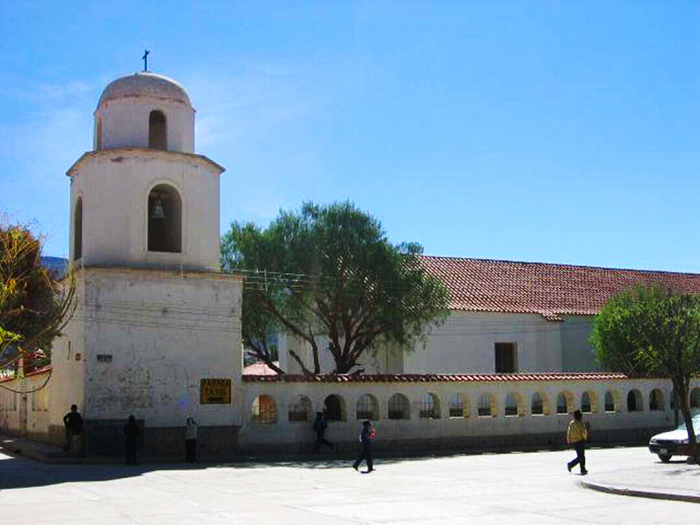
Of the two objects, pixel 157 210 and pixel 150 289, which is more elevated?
pixel 157 210

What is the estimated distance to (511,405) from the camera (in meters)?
35.1

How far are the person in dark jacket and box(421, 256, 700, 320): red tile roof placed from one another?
19.5 metres

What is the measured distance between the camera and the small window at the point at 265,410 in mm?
27703

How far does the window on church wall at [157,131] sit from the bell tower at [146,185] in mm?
31

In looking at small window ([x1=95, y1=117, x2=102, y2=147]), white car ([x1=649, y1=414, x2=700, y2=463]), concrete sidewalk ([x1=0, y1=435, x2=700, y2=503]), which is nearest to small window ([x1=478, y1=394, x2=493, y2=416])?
concrete sidewalk ([x1=0, y1=435, x2=700, y2=503])

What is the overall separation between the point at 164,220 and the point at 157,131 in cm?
280

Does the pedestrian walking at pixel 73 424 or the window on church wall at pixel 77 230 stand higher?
the window on church wall at pixel 77 230

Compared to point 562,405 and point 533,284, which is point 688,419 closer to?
point 562,405

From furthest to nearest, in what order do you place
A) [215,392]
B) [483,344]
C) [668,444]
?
1. [483,344]
2. [215,392]
3. [668,444]

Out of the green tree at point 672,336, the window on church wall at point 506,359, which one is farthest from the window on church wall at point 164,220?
the window on church wall at point 506,359

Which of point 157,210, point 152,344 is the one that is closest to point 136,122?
point 157,210

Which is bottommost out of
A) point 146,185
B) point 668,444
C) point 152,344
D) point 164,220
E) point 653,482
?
point 653,482

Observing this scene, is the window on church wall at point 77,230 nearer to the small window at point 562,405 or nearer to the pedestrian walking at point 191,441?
the pedestrian walking at point 191,441

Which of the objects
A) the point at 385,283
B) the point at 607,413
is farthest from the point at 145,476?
the point at 607,413
